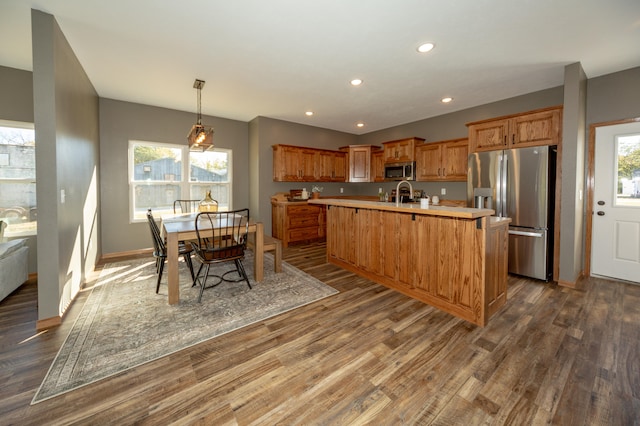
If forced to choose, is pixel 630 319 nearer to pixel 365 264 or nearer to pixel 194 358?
pixel 365 264

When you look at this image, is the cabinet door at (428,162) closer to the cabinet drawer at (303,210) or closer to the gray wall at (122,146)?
the cabinet drawer at (303,210)

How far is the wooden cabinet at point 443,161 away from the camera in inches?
190

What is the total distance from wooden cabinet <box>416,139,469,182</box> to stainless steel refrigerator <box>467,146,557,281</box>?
877 millimetres

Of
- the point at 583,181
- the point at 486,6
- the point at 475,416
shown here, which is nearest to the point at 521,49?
the point at 486,6

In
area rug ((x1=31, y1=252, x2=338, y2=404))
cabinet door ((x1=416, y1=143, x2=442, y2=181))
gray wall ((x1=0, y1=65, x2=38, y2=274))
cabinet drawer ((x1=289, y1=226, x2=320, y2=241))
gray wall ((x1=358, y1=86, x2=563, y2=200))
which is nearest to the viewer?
area rug ((x1=31, y1=252, x2=338, y2=404))

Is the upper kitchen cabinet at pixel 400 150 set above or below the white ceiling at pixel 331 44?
below

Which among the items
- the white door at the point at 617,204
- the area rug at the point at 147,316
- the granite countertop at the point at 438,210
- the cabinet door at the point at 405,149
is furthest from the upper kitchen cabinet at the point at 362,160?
the white door at the point at 617,204

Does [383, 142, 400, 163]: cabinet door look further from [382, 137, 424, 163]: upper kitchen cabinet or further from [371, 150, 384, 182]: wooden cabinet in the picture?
[371, 150, 384, 182]: wooden cabinet

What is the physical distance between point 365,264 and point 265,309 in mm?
1525

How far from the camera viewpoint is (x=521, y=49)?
9.25 feet

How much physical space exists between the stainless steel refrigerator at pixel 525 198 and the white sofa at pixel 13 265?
19.8 feet

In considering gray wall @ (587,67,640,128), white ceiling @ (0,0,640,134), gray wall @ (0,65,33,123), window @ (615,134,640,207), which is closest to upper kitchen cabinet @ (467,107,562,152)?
white ceiling @ (0,0,640,134)

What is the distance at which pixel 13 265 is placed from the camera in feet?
9.62

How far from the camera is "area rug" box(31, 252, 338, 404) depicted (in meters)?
1.84
